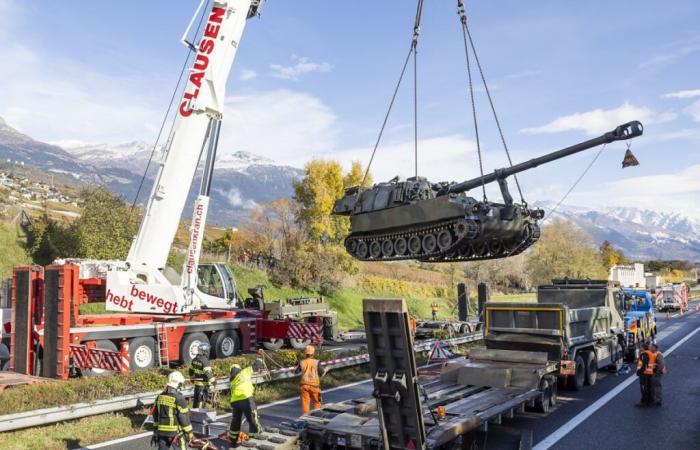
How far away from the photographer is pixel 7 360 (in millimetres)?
14461

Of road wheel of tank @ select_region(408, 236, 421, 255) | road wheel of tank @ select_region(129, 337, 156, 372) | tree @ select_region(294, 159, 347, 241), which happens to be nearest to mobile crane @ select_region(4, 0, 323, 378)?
road wheel of tank @ select_region(129, 337, 156, 372)

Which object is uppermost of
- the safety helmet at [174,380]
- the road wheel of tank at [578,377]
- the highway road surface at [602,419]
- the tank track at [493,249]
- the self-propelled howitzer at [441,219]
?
the self-propelled howitzer at [441,219]

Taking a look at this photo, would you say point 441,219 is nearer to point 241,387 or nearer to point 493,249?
point 493,249

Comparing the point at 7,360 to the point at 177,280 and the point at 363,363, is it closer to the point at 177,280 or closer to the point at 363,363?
the point at 177,280

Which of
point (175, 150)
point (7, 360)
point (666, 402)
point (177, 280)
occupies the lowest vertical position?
point (666, 402)

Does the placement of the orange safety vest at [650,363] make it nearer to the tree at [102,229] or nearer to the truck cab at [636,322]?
the truck cab at [636,322]

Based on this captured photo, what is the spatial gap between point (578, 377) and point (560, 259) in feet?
132

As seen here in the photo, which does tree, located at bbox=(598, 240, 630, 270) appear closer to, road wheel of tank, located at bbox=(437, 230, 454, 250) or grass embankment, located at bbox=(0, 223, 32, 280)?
grass embankment, located at bbox=(0, 223, 32, 280)

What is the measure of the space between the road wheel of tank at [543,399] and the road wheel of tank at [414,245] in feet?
12.7

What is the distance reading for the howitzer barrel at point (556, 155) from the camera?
432 inches

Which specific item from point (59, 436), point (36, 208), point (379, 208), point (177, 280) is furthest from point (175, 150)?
point (36, 208)

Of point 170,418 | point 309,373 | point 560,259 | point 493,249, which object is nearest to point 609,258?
point 560,259

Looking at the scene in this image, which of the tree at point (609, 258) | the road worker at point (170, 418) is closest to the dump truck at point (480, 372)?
the road worker at point (170, 418)

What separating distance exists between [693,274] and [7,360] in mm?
119021
